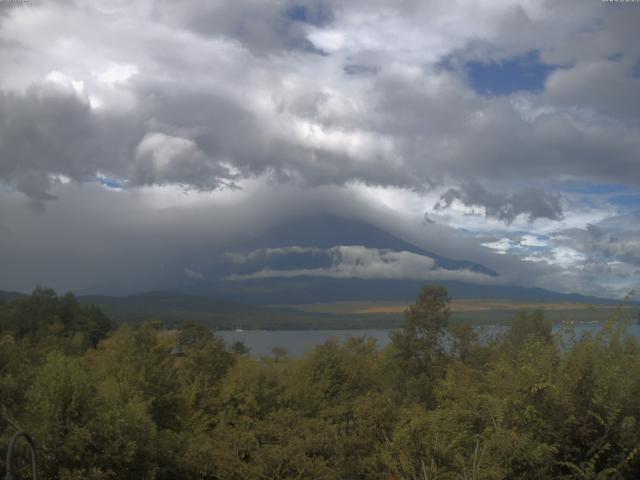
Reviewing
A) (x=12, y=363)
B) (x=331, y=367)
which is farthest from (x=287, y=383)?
(x=12, y=363)

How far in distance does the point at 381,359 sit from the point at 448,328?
21.0ft

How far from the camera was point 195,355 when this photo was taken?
127 ft

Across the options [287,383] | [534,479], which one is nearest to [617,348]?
[534,479]

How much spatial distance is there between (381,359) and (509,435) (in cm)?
3870

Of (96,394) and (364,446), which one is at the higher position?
(96,394)

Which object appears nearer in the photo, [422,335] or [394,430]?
[394,430]

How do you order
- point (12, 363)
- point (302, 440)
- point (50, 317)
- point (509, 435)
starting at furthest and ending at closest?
1. point (50, 317)
2. point (12, 363)
3. point (302, 440)
4. point (509, 435)

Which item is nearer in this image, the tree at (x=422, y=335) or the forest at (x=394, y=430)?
the forest at (x=394, y=430)

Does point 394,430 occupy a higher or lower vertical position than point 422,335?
lower

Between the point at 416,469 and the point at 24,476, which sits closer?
the point at 416,469

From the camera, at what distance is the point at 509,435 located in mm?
12031

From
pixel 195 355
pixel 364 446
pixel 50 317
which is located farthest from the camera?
pixel 50 317

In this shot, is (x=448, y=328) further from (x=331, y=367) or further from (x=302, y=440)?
(x=302, y=440)

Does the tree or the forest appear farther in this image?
the tree
